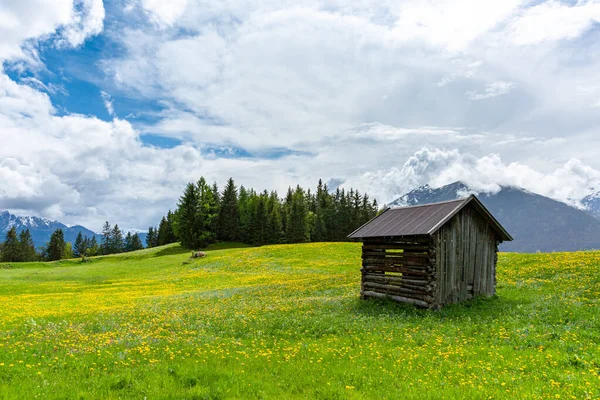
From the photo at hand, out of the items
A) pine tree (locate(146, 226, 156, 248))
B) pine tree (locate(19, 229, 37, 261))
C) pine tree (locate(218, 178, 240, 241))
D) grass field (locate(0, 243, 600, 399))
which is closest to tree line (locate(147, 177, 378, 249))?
pine tree (locate(218, 178, 240, 241))

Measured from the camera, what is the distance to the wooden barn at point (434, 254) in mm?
20000

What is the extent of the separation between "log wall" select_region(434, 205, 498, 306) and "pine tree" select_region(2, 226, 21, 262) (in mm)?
149105

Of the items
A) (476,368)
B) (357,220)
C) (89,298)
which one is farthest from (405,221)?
(357,220)

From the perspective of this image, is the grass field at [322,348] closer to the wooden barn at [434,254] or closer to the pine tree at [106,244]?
the wooden barn at [434,254]

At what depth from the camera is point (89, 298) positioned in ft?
105

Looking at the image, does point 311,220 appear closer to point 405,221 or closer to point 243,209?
point 243,209

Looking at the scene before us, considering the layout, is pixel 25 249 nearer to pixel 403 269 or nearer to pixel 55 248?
pixel 55 248

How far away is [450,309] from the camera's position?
19.3 meters

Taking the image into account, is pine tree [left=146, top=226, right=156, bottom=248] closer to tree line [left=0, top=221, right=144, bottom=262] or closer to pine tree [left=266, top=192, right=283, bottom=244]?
tree line [left=0, top=221, right=144, bottom=262]

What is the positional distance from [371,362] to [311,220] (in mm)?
106092

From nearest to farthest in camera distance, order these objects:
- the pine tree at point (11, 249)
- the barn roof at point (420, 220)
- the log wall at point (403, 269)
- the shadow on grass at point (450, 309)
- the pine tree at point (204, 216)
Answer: the shadow on grass at point (450, 309) < the log wall at point (403, 269) < the barn roof at point (420, 220) < the pine tree at point (204, 216) < the pine tree at point (11, 249)

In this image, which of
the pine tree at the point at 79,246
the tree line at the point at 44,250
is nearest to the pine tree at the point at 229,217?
the tree line at the point at 44,250

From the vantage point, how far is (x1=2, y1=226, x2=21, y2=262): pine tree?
122m

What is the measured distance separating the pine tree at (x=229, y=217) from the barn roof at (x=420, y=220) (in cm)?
8578
